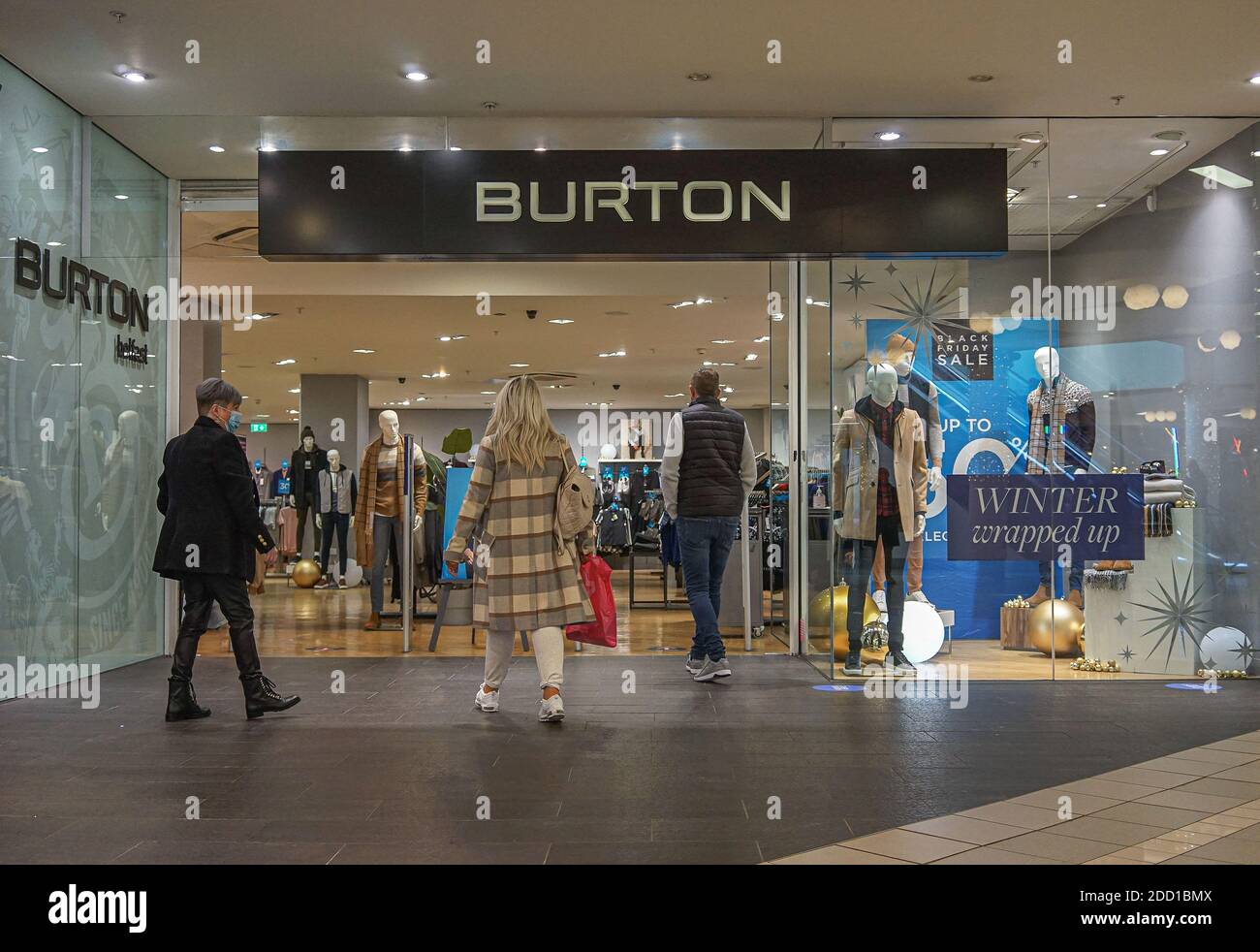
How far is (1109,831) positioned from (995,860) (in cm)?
54

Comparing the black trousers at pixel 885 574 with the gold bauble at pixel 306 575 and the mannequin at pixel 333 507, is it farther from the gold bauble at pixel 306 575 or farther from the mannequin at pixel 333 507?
the gold bauble at pixel 306 575

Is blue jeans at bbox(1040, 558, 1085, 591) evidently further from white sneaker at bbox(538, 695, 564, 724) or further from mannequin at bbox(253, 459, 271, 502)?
mannequin at bbox(253, 459, 271, 502)

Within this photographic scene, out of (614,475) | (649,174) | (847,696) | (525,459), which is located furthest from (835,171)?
(614,475)

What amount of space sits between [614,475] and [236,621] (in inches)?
466

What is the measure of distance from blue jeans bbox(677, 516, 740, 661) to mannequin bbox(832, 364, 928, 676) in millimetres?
705

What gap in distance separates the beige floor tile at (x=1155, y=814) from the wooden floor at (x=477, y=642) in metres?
2.86

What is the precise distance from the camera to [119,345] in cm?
723

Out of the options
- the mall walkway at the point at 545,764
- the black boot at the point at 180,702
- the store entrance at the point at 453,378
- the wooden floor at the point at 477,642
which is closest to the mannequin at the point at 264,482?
the store entrance at the point at 453,378

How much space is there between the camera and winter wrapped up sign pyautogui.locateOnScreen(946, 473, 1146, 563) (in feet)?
22.1

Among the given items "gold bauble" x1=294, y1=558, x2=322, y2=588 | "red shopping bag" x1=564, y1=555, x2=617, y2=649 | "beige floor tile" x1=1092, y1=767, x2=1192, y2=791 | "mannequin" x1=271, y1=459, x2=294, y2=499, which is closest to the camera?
"beige floor tile" x1=1092, y1=767, x2=1192, y2=791

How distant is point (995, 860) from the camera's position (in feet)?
10.3

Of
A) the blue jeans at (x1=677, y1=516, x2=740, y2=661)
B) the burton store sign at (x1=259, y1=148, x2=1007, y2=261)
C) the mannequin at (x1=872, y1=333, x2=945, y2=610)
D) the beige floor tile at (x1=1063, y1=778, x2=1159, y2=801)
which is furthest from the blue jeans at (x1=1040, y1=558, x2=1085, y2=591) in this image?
the beige floor tile at (x1=1063, y1=778, x2=1159, y2=801)

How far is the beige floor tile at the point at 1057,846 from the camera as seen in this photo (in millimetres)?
3182

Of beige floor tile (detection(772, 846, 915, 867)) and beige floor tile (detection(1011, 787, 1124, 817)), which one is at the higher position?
beige floor tile (detection(772, 846, 915, 867))
